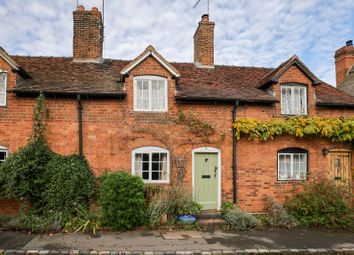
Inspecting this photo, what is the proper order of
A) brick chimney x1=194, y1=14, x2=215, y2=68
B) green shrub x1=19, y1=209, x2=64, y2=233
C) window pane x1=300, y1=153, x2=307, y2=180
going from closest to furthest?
1. green shrub x1=19, y1=209, x2=64, y2=233
2. window pane x1=300, y1=153, x2=307, y2=180
3. brick chimney x1=194, y1=14, x2=215, y2=68

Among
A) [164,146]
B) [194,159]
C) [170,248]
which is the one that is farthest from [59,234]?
[194,159]

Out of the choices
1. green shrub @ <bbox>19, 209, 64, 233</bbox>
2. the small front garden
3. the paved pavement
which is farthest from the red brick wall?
the paved pavement

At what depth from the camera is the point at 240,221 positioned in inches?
348

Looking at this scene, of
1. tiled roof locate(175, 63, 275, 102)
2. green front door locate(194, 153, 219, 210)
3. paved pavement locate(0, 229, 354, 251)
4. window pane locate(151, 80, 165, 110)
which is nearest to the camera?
paved pavement locate(0, 229, 354, 251)

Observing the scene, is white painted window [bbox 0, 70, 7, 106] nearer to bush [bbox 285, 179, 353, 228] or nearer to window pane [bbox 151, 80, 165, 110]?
window pane [bbox 151, 80, 165, 110]

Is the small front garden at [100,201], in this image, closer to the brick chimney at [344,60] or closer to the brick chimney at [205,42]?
the brick chimney at [205,42]

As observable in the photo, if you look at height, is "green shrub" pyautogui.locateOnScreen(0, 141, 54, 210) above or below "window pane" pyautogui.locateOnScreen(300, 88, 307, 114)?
below

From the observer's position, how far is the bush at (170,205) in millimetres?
8719

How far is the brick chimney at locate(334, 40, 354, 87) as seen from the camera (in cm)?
Result: 1627

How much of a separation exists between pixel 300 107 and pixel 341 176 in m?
3.44

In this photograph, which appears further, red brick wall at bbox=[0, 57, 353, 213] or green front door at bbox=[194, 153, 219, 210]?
green front door at bbox=[194, 153, 219, 210]

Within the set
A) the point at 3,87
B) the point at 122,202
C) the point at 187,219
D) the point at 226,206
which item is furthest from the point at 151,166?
the point at 3,87

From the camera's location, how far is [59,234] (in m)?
7.92

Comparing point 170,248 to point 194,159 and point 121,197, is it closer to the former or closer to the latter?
point 121,197
